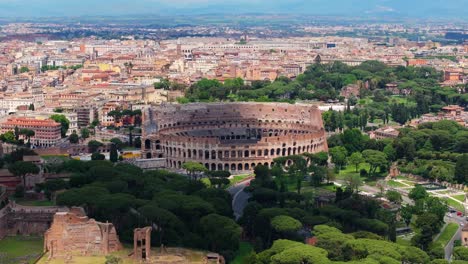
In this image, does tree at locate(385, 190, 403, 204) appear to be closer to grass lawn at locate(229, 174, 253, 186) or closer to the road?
the road

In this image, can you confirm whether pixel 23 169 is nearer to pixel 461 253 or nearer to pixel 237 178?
pixel 237 178

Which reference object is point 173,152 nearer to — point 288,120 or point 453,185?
point 288,120

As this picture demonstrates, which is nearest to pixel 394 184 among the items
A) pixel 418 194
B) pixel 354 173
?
pixel 354 173

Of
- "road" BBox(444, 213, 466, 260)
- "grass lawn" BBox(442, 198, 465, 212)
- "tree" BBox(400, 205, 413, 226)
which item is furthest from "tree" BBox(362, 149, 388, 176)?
"tree" BBox(400, 205, 413, 226)

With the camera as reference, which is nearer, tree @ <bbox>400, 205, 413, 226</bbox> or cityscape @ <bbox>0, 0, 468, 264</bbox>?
cityscape @ <bbox>0, 0, 468, 264</bbox>

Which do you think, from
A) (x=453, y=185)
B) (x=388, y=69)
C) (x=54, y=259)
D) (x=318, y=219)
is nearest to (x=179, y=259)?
(x=54, y=259)

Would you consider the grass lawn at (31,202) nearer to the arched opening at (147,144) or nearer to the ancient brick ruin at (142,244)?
the ancient brick ruin at (142,244)
